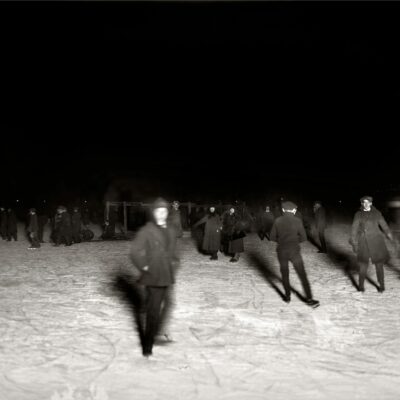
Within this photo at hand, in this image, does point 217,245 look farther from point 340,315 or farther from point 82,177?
point 82,177

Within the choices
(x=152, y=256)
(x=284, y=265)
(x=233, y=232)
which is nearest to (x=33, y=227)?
(x=233, y=232)

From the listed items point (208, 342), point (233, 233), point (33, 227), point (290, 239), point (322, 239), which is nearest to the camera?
point (208, 342)

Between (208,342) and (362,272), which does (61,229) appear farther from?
(208,342)

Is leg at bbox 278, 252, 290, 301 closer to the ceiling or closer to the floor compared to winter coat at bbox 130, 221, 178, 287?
closer to the floor

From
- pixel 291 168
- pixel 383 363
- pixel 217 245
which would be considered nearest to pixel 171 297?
pixel 383 363

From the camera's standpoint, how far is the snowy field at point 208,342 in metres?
4.91

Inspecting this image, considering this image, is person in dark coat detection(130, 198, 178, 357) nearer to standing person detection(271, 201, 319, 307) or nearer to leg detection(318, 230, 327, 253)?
standing person detection(271, 201, 319, 307)

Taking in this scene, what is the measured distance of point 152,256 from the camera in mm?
5871

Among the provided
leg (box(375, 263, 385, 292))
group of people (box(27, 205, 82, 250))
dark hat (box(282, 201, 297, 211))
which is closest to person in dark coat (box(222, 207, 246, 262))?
leg (box(375, 263, 385, 292))

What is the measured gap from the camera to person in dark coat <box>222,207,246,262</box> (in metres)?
14.5

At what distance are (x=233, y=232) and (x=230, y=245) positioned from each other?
48 cm

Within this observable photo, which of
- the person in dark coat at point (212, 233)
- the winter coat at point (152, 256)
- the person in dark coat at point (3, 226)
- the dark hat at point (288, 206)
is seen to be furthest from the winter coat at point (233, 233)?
the person in dark coat at point (3, 226)

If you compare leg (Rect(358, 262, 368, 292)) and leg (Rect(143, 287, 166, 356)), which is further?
leg (Rect(358, 262, 368, 292))

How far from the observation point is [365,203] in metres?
9.35
